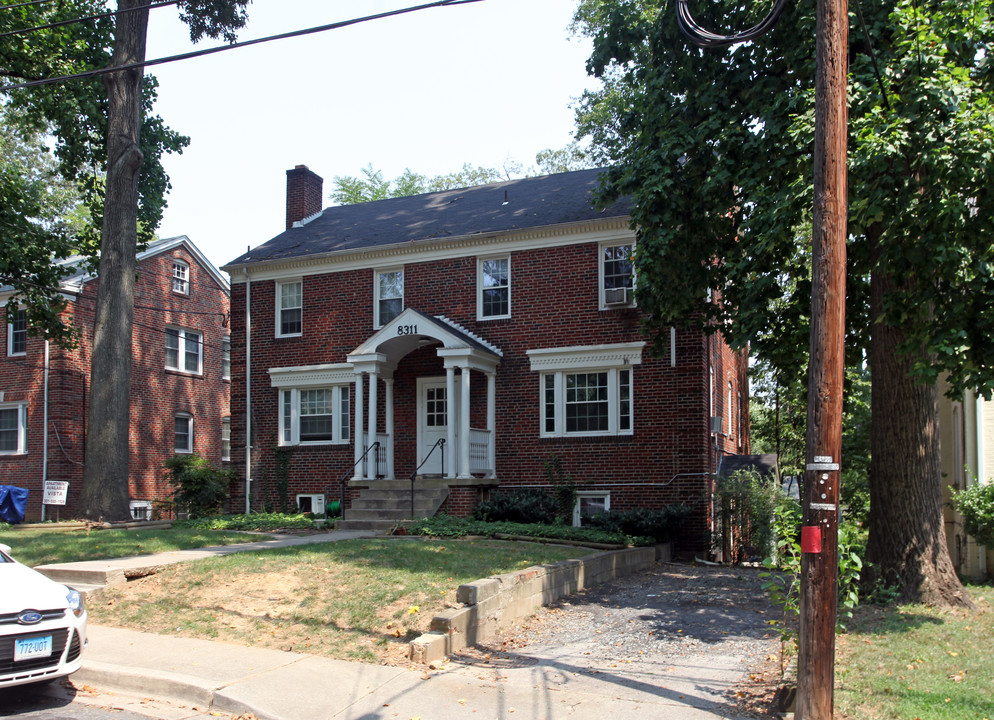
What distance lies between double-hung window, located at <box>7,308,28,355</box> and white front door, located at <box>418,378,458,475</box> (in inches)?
554

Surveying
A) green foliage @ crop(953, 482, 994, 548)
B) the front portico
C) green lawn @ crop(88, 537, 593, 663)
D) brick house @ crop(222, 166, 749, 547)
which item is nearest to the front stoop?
brick house @ crop(222, 166, 749, 547)

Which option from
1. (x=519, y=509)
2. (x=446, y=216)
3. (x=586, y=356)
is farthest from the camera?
(x=446, y=216)

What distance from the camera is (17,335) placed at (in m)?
26.6

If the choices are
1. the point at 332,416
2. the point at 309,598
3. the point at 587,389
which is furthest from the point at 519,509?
the point at 309,598

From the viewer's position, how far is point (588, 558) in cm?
1280

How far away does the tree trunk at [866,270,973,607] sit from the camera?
10109mm

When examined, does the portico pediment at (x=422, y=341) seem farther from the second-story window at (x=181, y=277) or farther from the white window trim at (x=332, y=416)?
the second-story window at (x=181, y=277)

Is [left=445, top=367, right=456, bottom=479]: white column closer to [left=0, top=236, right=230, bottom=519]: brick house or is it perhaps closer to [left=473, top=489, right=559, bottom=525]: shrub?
[left=473, top=489, right=559, bottom=525]: shrub

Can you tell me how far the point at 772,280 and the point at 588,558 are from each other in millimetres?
4861

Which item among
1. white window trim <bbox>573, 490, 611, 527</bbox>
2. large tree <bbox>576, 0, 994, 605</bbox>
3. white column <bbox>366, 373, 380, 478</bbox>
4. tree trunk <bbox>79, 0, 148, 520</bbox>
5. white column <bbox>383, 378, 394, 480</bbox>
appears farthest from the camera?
white column <bbox>383, 378, 394, 480</bbox>

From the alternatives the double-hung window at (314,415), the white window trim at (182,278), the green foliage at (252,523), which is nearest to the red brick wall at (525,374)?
the double-hung window at (314,415)

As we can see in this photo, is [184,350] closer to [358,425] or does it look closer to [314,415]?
[314,415]

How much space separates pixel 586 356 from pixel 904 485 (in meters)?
9.15

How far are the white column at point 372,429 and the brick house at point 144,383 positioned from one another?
8698mm
